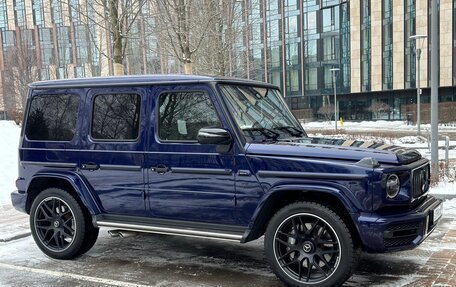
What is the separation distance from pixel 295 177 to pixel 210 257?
189cm

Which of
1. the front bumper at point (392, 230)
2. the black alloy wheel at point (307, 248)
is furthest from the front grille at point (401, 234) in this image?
the black alloy wheel at point (307, 248)

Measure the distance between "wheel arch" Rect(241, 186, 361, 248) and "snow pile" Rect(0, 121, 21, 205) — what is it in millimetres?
7022

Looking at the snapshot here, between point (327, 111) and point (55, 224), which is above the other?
point (55, 224)

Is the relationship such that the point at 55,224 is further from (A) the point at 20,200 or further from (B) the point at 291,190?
(B) the point at 291,190

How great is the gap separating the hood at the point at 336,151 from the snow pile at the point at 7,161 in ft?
23.7

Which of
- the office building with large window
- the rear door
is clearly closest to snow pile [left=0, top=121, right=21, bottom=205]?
the rear door

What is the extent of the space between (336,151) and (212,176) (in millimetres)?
1265

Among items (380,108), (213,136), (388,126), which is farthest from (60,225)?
(380,108)

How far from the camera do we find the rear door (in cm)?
530

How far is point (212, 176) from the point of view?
4.86 meters

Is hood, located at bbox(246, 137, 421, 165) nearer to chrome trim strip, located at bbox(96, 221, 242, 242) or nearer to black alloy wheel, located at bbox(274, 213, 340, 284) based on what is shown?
black alloy wheel, located at bbox(274, 213, 340, 284)

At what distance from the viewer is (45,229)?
5.96 meters

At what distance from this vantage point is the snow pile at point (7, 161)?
11033 mm

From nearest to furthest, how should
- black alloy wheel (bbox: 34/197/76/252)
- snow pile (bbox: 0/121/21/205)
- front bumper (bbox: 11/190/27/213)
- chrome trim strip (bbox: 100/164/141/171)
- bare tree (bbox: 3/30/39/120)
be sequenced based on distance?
chrome trim strip (bbox: 100/164/141/171) → black alloy wheel (bbox: 34/197/76/252) → front bumper (bbox: 11/190/27/213) → snow pile (bbox: 0/121/21/205) → bare tree (bbox: 3/30/39/120)
